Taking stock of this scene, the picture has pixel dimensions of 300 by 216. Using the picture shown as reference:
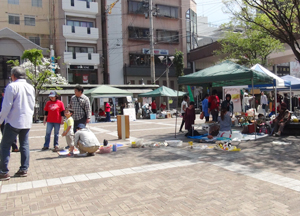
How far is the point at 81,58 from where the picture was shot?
29.5 m

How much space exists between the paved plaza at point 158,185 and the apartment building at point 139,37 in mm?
24161

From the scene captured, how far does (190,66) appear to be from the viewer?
1487 inches

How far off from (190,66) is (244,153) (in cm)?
3174

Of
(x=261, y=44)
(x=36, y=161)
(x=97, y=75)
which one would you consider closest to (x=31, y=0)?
(x=97, y=75)

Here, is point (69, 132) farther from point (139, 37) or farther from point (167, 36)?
point (167, 36)

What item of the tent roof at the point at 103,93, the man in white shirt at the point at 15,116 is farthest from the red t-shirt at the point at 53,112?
the tent roof at the point at 103,93

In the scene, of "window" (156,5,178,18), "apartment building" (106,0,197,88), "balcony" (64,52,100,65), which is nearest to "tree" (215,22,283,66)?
"apartment building" (106,0,197,88)

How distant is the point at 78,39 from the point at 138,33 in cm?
782

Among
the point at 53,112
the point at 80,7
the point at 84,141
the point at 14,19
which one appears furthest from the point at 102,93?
the point at 14,19

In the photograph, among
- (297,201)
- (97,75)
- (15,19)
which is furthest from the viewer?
(97,75)

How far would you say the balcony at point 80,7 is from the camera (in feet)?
94.3

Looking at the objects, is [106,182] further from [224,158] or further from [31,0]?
[31,0]

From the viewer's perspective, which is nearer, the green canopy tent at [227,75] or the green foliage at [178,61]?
the green canopy tent at [227,75]

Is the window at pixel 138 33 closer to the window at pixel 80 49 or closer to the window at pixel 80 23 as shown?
the window at pixel 80 23
